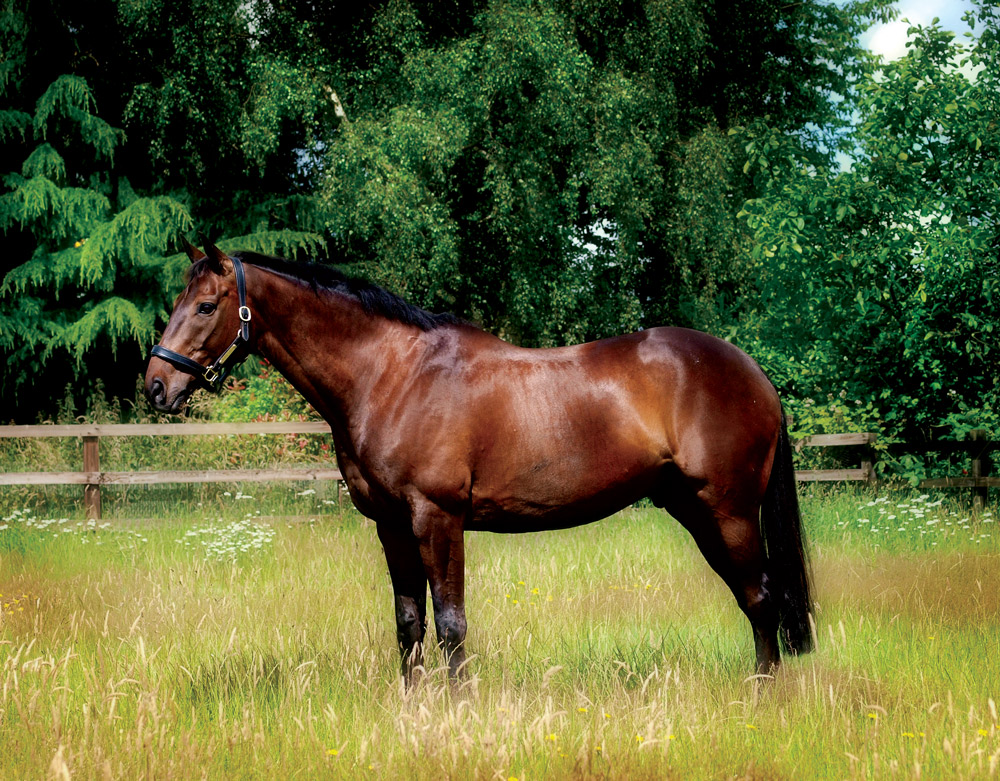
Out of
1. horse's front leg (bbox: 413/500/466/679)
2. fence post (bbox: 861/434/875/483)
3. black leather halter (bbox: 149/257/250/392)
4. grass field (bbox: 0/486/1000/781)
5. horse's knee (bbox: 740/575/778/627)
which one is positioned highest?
black leather halter (bbox: 149/257/250/392)

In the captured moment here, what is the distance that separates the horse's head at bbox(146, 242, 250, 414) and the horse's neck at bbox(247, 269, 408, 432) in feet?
0.43

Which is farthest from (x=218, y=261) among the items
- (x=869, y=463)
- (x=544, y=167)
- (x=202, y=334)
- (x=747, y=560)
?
(x=544, y=167)

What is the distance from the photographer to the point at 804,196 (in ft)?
33.8

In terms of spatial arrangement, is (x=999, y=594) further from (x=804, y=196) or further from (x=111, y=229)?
(x=111, y=229)

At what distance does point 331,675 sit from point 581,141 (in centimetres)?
1215

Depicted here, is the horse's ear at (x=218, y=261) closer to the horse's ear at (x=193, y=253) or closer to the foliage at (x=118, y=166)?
the horse's ear at (x=193, y=253)

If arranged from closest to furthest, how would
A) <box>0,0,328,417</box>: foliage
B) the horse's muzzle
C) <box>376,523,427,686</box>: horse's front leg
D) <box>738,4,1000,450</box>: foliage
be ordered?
the horse's muzzle → <box>376,523,427,686</box>: horse's front leg → <box>738,4,1000,450</box>: foliage → <box>0,0,328,417</box>: foliage

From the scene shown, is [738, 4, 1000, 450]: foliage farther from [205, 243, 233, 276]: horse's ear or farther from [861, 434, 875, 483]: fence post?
[205, 243, 233, 276]: horse's ear

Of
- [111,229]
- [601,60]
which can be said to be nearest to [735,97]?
[601,60]

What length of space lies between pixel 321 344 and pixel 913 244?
799cm

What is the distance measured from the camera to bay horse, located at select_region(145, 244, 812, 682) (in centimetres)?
408

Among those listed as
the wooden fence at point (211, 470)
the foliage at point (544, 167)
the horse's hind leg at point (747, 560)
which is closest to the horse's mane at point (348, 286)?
the horse's hind leg at point (747, 560)

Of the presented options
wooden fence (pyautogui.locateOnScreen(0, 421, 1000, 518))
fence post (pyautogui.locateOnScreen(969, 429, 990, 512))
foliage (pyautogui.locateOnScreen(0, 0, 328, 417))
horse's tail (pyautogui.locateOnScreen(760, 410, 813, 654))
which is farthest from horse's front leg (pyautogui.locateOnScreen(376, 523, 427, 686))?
foliage (pyautogui.locateOnScreen(0, 0, 328, 417))

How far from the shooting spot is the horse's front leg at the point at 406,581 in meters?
4.32
